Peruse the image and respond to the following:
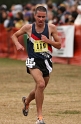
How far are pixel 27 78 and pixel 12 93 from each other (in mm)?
3394

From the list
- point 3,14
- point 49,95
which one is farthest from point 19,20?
point 49,95

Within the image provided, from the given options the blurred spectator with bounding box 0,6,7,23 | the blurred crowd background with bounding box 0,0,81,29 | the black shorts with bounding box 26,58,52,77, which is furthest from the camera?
the blurred spectator with bounding box 0,6,7,23

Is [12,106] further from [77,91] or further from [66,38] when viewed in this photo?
[66,38]

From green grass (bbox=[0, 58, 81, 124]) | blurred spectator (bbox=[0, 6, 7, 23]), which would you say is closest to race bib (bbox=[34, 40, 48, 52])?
green grass (bbox=[0, 58, 81, 124])

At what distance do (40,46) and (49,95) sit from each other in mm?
3905

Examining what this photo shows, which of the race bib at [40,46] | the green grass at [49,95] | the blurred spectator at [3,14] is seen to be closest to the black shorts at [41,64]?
the race bib at [40,46]

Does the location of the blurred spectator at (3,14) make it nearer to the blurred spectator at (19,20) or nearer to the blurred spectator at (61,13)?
the blurred spectator at (19,20)

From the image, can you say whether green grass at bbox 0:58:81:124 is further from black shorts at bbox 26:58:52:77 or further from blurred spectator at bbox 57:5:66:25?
blurred spectator at bbox 57:5:66:25

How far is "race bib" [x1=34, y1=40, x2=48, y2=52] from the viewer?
9484 mm

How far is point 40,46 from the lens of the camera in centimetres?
948

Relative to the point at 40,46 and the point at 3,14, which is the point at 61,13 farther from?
the point at 40,46

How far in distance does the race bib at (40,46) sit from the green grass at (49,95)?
1178mm

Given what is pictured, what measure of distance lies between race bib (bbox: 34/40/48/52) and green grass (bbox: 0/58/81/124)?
118cm

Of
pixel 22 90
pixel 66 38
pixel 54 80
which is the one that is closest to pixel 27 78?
pixel 54 80
